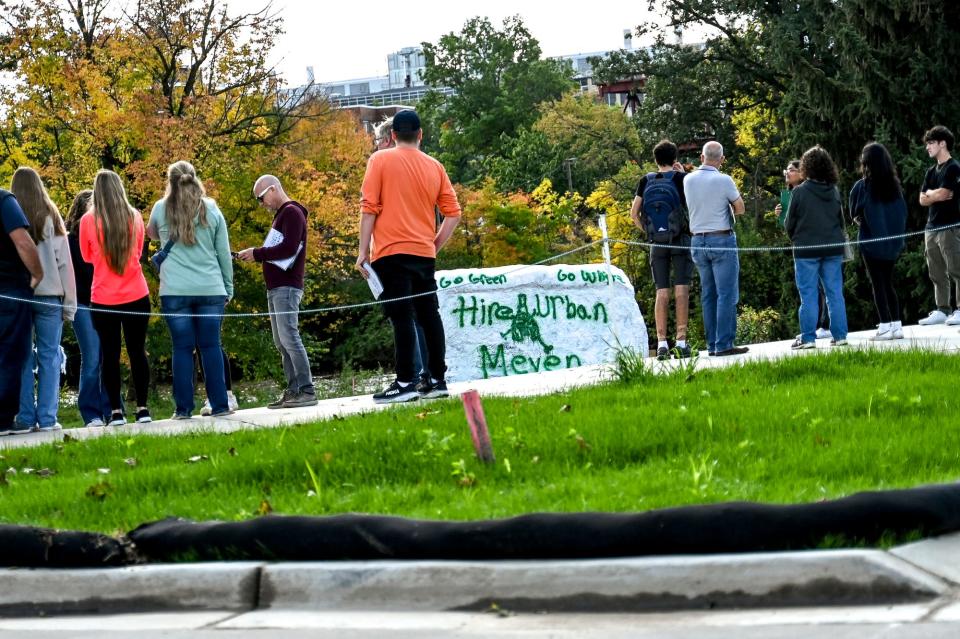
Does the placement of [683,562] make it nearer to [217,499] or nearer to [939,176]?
[217,499]

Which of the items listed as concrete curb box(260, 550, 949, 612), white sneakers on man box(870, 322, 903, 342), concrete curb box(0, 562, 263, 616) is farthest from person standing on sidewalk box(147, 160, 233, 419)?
white sneakers on man box(870, 322, 903, 342)

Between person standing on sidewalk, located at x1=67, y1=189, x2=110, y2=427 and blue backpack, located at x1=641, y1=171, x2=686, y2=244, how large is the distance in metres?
4.85

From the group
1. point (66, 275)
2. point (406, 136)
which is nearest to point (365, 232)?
point (406, 136)

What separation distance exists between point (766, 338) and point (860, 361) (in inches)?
1303

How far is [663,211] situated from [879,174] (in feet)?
6.71

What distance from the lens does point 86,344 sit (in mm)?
10820

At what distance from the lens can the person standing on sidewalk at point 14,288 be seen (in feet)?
33.0

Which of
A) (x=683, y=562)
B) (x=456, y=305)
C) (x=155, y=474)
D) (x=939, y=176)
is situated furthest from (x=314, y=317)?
(x=683, y=562)

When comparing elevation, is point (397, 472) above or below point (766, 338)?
above

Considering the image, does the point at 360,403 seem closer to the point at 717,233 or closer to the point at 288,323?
the point at 288,323

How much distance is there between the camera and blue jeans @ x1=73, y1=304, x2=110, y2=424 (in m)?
10.8

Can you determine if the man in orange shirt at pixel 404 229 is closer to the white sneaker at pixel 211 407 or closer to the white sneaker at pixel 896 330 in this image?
the white sneaker at pixel 211 407

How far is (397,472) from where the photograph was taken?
6.79 metres

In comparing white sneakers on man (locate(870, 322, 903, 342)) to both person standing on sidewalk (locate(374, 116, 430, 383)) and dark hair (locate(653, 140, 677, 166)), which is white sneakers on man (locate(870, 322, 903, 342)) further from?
person standing on sidewalk (locate(374, 116, 430, 383))
